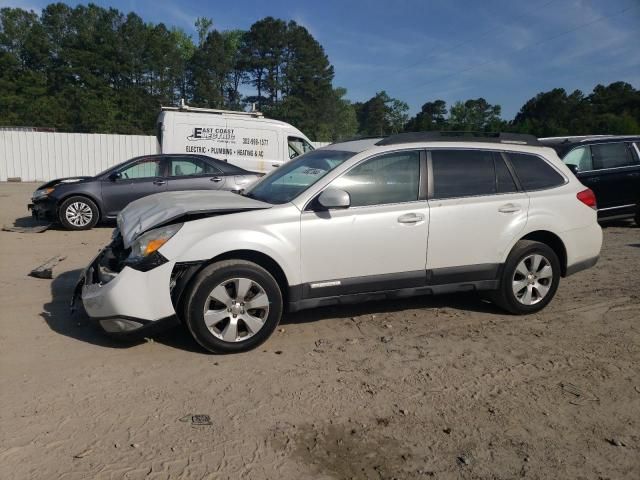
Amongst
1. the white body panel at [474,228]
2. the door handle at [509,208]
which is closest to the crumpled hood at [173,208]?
the white body panel at [474,228]

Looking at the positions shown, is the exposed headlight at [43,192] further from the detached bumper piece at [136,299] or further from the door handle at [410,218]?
the door handle at [410,218]

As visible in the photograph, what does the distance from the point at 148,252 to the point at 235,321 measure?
0.83 meters

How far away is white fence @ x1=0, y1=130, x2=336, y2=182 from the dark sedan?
14176 millimetres

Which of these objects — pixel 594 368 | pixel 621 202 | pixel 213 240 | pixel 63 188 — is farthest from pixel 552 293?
pixel 63 188

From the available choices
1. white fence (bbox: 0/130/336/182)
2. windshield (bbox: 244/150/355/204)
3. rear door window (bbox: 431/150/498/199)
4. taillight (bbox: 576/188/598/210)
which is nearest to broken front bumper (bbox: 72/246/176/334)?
windshield (bbox: 244/150/355/204)

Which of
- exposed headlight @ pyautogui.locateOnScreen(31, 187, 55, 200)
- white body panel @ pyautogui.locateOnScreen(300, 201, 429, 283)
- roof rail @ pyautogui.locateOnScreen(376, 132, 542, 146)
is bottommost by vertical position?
white body panel @ pyautogui.locateOnScreen(300, 201, 429, 283)

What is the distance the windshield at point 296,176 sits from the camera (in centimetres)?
464

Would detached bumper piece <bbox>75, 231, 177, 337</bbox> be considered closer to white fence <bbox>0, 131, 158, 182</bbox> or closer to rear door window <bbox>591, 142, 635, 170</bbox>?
rear door window <bbox>591, 142, 635, 170</bbox>

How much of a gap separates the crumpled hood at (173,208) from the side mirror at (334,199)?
45 centimetres

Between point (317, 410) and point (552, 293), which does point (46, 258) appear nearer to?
point (317, 410)

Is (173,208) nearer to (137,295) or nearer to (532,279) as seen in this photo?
(137,295)

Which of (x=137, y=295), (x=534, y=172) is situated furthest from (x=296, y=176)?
(x=534, y=172)

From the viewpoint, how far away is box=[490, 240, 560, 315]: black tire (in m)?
5.04

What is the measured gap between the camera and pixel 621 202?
10.0m
